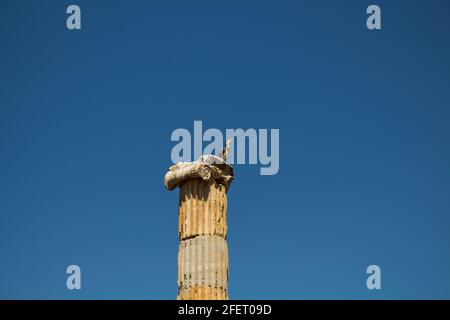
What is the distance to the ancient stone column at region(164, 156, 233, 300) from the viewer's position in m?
25.2

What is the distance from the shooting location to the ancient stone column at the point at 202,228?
25219mm

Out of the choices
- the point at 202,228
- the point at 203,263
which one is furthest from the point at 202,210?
the point at 203,263

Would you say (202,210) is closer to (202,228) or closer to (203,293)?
(202,228)

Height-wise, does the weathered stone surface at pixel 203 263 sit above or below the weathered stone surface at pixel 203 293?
above

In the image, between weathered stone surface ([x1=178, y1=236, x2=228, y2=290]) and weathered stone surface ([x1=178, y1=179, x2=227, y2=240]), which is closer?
weathered stone surface ([x1=178, y1=236, x2=228, y2=290])

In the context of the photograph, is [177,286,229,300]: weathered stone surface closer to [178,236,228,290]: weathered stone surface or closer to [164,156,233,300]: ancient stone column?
[164,156,233,300]: ancient stone column

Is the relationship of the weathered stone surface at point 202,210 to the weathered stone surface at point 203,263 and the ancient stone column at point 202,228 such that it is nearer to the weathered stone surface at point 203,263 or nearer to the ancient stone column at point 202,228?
the ancient stone column at point 202,228

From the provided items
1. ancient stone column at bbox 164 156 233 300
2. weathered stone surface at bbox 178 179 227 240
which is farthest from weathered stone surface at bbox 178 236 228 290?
weathered stone surface at bbox 178 179 227 240

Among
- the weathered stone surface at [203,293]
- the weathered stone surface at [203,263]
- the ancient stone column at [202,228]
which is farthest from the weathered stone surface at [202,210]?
the weathered stone surface at [203,293]
